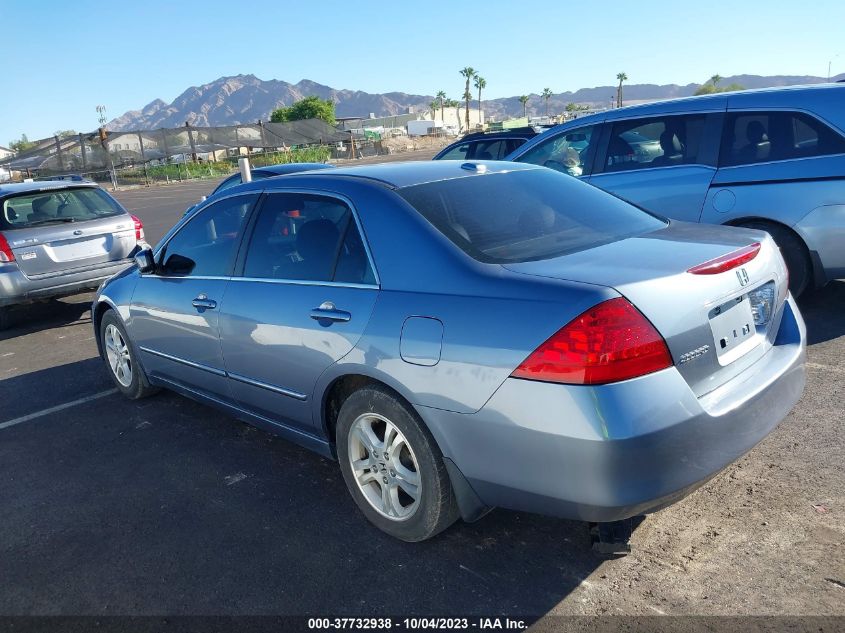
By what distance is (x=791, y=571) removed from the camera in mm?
2645

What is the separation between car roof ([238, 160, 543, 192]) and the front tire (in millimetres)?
1053

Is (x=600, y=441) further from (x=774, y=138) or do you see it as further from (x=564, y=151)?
(x=564, y=151)

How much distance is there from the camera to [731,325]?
2697 mm

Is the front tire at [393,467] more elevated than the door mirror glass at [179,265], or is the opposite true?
the door mirror glass at [179,265]

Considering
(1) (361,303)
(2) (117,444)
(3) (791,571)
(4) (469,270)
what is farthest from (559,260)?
(2) (117,444)

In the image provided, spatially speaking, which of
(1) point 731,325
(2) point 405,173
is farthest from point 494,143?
(1) point 731,325

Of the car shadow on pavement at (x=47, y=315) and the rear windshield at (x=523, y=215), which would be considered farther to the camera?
the car shadow on pavement at (x=47, y=315)

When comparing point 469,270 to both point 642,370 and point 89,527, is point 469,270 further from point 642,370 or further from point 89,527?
point 89,527

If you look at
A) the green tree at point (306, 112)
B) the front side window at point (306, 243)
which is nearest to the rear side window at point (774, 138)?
the front side window at point (306, 243)

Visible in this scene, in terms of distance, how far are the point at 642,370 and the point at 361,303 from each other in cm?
125

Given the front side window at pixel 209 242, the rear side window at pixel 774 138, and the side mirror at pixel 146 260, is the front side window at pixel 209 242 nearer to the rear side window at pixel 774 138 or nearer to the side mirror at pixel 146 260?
the side mirror at pixel 146 260

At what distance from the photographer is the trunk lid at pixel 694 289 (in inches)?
95.8

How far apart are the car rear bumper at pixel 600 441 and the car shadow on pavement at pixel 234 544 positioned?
397 millimetres

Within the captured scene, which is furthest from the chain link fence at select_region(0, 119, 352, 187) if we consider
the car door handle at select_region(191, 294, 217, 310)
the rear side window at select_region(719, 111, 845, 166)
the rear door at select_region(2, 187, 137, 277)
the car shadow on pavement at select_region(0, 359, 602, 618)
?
the rear side window at select_region(719, 111, 845, 166)
